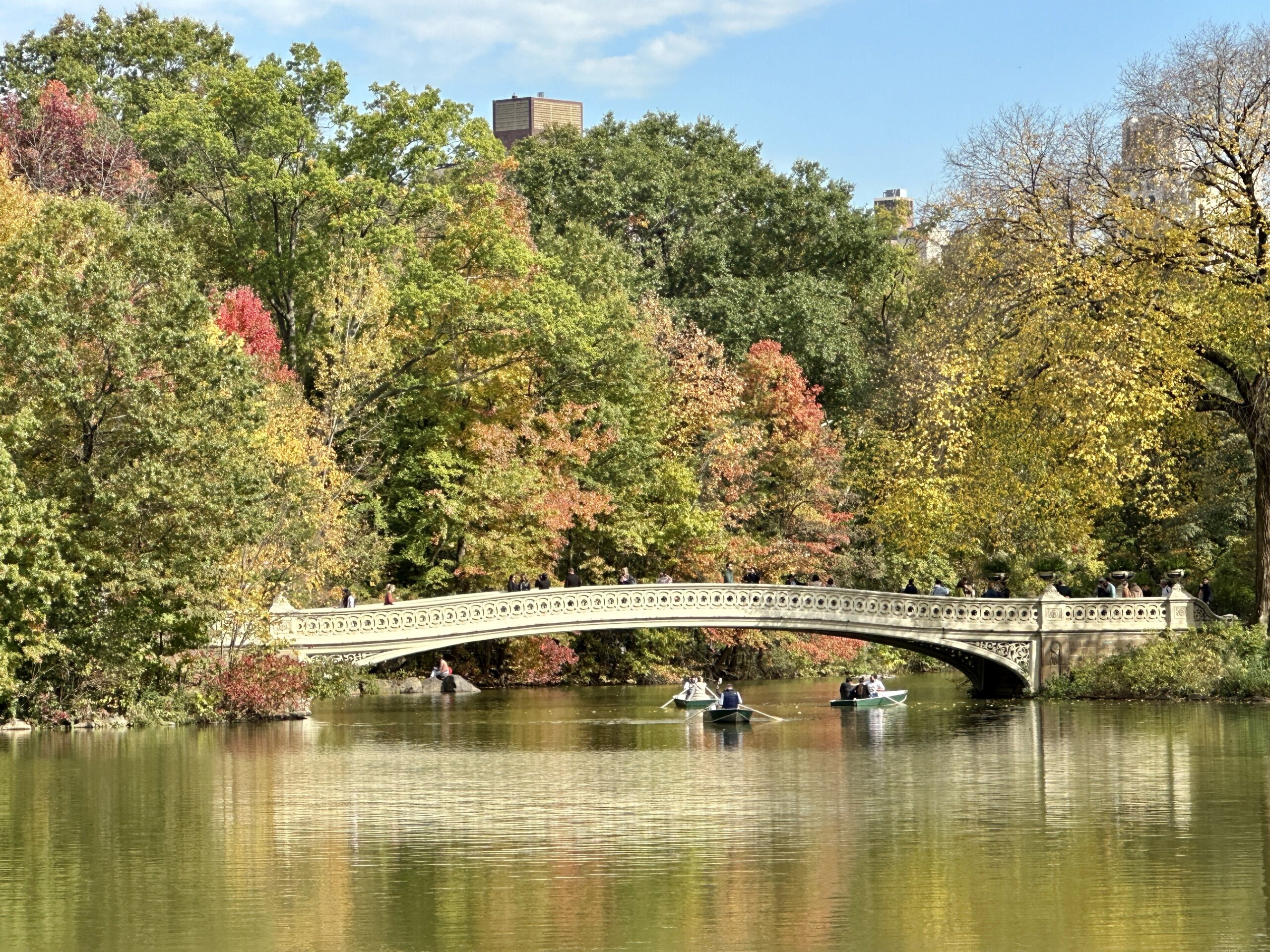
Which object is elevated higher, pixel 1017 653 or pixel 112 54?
pixel 112 54

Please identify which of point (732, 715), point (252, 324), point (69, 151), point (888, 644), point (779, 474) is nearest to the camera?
point (732, 715)

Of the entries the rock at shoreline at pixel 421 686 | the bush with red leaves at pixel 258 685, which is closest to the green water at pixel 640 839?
the bush with red leaves at pixel 258 685

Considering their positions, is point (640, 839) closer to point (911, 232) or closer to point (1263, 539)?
point (1263, 539)

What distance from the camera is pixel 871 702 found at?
40406 millimetres

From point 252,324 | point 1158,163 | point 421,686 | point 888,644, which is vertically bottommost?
point 421,686

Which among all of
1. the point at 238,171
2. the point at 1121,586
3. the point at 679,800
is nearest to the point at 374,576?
the point at 238,171

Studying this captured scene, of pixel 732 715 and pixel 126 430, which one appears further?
pixel 732 715

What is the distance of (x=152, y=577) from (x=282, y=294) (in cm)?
1828

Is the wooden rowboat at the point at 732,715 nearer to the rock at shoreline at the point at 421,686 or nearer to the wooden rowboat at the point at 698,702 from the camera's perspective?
the wooden rowboat at the point at 698,702

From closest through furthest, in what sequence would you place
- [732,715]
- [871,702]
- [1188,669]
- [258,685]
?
[258,685], [732,715], [1188,669], [871,702]

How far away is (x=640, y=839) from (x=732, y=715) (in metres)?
16.8

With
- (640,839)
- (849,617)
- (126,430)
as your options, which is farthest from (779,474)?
(640,839)

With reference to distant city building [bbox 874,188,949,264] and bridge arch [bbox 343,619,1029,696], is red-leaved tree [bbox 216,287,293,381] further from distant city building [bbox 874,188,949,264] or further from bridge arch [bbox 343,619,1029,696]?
distant city building [bbox 874,188,949,264]

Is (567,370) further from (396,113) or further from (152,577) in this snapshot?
(152,577)
